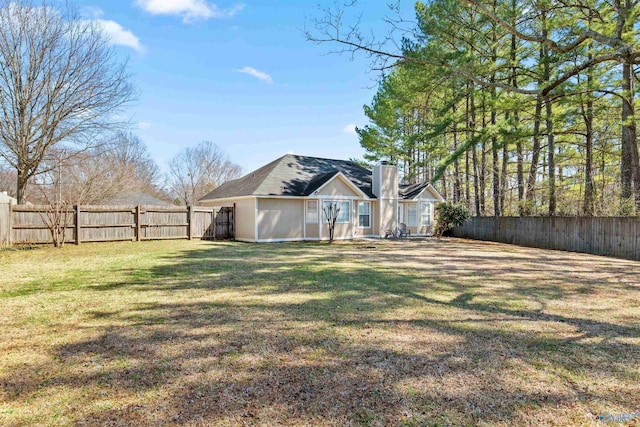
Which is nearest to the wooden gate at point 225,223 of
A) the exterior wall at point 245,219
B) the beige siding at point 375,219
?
the exterior wall at point 245,219

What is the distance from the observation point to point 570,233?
14977mm

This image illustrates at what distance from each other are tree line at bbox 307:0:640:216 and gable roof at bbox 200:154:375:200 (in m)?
4.44

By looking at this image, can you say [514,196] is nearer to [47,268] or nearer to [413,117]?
[413,117]

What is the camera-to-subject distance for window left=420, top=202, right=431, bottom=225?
22.0 metres

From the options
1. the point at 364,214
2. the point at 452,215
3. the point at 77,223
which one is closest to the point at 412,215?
the point at 452,215

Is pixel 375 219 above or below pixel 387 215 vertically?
below

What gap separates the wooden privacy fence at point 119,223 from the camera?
44.6 ft

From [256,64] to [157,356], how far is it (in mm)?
18409

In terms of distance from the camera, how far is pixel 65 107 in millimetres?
15391

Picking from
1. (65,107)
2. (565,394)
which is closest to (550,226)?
(565,394)

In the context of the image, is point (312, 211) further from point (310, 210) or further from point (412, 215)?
point (412, 215)

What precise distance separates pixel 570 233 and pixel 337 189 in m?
10.7

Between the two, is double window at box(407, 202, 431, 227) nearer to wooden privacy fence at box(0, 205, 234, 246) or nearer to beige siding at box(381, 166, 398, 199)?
beige siding at box(381, 166, 398, 199)

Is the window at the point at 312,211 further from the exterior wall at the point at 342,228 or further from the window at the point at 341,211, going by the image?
the window at the point at 341,211
